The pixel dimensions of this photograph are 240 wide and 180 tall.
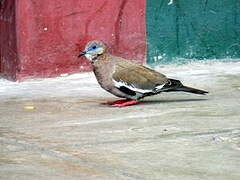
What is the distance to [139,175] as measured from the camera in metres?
4.57

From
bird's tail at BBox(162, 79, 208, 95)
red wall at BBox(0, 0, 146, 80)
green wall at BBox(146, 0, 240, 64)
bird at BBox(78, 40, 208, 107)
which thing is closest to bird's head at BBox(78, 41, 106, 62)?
bird at BBox(78, 40, 208, 107)

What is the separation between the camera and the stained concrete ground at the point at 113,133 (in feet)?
15.4

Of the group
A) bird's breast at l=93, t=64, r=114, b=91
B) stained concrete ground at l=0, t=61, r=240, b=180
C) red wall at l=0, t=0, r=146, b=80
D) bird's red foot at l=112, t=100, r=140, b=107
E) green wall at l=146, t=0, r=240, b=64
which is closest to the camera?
stained concrete ground at l=0, t=61, r=240, b=180

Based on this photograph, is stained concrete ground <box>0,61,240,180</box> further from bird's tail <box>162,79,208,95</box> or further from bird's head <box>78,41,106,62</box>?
bird's head <box>78,41,106,62</box>

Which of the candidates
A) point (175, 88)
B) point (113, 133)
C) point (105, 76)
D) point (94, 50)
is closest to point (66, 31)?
point (94, 50)

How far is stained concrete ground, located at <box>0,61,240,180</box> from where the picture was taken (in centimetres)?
469

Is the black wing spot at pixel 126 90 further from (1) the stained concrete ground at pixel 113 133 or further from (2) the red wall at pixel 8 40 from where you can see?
(2) the red wall at pixel 8 40

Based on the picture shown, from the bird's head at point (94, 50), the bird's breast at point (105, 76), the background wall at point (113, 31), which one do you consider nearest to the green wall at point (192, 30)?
the background wall at point (113, 31)

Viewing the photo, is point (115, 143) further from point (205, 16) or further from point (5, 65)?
point (205, 16)

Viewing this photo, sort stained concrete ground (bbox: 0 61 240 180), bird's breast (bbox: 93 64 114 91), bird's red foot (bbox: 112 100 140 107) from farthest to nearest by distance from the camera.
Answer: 1. bird's red foot (bbox: 112 100 140 107)
2. bird's breast (bbox: 93 64 114 91)
3. stained concrete ground (bbox: 0 61 240 180)

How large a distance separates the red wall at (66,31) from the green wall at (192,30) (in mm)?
189

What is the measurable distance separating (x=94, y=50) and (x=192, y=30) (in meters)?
2.03

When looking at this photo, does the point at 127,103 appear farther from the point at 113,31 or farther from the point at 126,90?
the point at 113,31

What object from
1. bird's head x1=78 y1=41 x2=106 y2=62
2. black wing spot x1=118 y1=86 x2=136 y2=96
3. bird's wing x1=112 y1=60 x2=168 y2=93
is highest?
bird's head x1=78 y1=41 x2=106 y2=62
